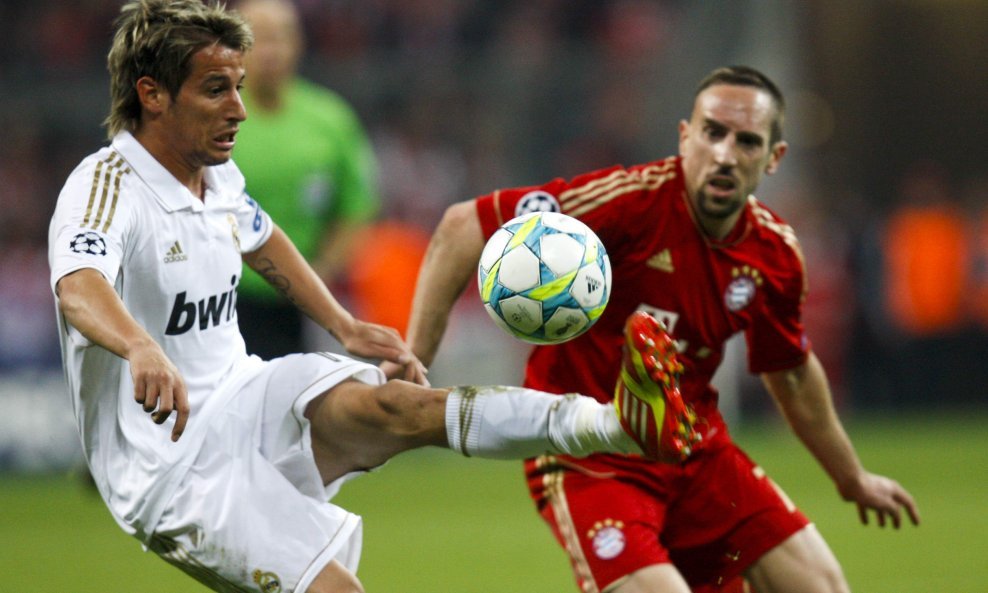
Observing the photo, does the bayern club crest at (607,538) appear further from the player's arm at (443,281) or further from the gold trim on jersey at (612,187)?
the gold trim on jersey at (612,187)

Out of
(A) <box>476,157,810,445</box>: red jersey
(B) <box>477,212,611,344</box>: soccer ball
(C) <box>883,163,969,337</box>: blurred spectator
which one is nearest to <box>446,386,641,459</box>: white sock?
(B) <box>477,212,611,344</box>: soccer ball

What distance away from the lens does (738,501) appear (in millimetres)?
5238

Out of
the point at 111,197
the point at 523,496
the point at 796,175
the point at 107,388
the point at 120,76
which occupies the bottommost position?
the point at 523,496

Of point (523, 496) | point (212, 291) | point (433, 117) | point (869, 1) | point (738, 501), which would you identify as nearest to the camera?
point (212, 291)

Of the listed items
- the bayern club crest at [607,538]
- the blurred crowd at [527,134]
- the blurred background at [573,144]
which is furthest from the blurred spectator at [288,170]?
the blurred crowd at [527,134]

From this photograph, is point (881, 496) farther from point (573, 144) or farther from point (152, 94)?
point (573, 144)

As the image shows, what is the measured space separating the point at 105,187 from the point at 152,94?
0.40m

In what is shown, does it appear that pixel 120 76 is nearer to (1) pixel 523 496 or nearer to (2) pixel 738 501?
(2) pixel 738 501

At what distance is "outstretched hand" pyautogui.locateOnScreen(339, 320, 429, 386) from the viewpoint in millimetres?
4848

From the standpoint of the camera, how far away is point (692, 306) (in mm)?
5219

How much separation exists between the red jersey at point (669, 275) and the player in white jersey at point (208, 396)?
74 centimetres

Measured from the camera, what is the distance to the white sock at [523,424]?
418 cm

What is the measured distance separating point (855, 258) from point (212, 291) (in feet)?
38.3

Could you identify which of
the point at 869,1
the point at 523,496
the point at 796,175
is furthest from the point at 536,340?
the point at 869,1
